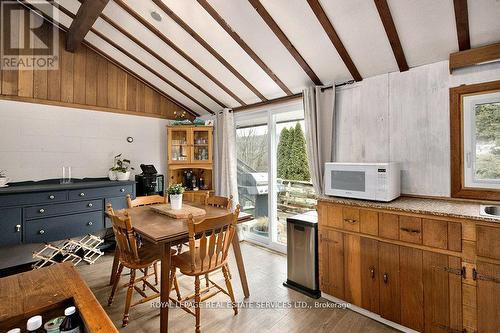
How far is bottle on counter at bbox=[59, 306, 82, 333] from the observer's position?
86 cm

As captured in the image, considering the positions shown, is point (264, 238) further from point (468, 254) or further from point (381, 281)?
point (468, 254)

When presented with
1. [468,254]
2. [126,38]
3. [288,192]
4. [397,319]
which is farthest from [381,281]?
[126,38]

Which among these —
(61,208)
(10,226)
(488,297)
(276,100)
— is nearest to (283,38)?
(276,100)

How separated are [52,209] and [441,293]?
12.9 feet

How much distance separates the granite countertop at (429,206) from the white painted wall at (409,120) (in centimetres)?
16

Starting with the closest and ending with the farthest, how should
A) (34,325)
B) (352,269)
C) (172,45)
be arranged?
(34,325)
(352,269)
(172,45)

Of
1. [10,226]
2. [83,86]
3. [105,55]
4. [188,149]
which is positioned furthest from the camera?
[188,149]

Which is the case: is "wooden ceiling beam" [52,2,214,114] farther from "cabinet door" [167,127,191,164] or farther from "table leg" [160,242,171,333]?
"table leg" [160,242,171,333]

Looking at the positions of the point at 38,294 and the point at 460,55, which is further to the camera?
the point at 460,55

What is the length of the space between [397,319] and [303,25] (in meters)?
2.66

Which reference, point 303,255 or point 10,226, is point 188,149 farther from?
point 303,255

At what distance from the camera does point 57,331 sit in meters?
0.86

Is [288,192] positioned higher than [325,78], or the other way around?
[325,78]

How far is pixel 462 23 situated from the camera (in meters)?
1.87
